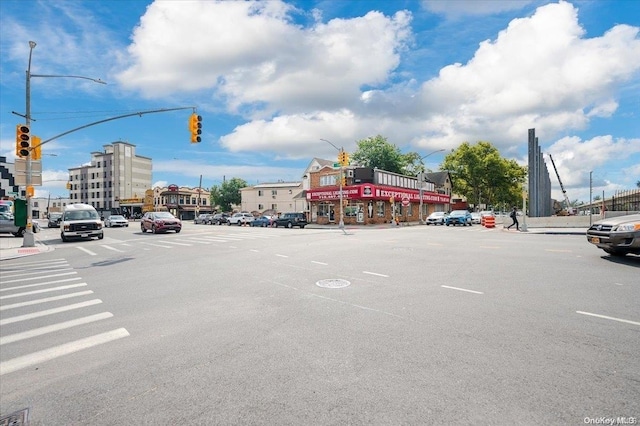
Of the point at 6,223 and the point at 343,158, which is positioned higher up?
the point at 343,158

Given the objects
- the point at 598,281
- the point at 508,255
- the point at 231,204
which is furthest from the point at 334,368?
the point at 231,204

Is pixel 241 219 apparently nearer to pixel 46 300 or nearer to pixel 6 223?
pixel 6 223

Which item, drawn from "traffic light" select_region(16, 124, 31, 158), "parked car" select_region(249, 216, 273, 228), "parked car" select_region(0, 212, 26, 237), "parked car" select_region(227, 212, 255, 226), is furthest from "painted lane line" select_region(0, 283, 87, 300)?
"parked car" select_region(227, 212, 255, 226)

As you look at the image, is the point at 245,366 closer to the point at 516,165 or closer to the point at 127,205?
the point at 516,165

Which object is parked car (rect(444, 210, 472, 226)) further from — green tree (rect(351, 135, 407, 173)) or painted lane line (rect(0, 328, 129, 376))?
painted lane line (rect(0, 328, 129, 376))

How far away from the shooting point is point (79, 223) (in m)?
22.1

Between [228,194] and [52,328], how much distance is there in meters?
77.5

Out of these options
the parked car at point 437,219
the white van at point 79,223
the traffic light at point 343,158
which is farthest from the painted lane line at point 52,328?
the parked car at point 437,219

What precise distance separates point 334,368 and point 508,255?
10.2 m

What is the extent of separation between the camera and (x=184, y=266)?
425 inches

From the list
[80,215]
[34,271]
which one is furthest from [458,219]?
[34,271]

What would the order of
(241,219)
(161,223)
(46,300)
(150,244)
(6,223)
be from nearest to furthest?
(46,300) < (150,244) < (6,223) < (161,223) < (241,219)

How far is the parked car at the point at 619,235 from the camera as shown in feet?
30.5

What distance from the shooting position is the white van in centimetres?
2192
